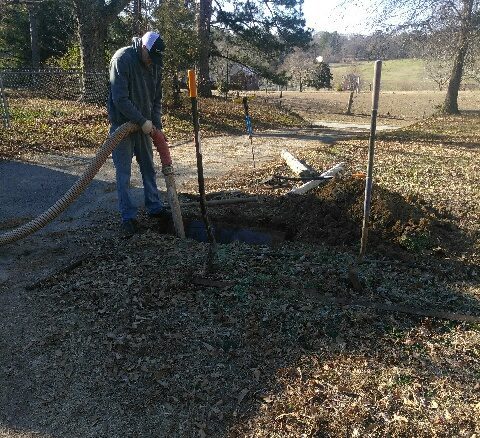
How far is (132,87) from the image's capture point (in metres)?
5.18

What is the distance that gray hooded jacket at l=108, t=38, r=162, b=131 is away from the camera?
4980 millimetres

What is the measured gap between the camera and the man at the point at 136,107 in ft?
16.3

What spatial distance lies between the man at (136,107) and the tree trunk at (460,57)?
1606 cm

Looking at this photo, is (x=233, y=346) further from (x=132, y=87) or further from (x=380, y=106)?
(x=380, y=106)

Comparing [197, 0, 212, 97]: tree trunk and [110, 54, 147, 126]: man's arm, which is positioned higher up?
[197, 0, 212, 97]: tree trunk

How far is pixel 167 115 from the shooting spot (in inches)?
577

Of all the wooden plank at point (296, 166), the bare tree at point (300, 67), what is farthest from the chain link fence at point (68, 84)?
the bare tree at point (300, 67)

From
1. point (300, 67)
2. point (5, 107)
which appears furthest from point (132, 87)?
point (300, 67)

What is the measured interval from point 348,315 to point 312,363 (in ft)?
2.03

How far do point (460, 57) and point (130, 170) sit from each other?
58.1 ft

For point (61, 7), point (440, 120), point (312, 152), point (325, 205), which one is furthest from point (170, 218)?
point (61, 7)

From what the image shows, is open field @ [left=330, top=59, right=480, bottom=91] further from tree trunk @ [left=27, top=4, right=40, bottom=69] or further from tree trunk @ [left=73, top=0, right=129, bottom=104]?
tree trunk @ [left=73, top=0, right=129, bottom=104]

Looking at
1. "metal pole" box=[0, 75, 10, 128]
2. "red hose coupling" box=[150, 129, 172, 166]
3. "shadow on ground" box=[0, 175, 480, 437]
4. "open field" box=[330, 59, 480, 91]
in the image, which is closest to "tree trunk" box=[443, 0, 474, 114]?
"metal pole" box=[0, 75, 10, 128]

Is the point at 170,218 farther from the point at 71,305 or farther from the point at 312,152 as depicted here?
the point at 312,152
